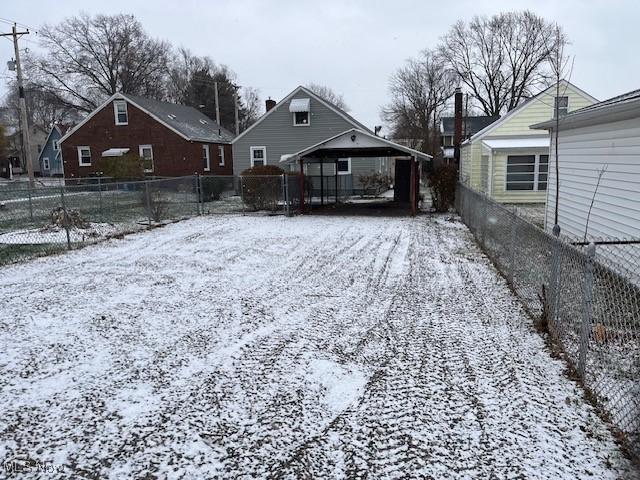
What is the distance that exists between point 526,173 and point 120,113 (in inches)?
930

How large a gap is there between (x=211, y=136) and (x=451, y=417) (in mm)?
31029

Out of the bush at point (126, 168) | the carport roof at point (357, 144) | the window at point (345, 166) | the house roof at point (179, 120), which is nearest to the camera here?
the carport roof at point (357, 144)

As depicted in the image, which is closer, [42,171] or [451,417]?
[451,417]

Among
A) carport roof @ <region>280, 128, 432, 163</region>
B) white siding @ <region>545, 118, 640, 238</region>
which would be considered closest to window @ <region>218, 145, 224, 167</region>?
carport roof @ <region>280, 128, 432, 163</region>

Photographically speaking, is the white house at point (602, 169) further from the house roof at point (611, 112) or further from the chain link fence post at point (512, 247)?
the chain link fence post at point (512, 247)

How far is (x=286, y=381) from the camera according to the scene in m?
4.06

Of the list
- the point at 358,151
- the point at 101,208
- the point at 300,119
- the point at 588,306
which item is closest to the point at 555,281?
the point at 588,306

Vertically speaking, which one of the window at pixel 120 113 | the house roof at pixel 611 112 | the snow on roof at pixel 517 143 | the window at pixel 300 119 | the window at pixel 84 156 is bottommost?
the house roof at pixel 611 112

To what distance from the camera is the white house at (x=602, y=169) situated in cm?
696

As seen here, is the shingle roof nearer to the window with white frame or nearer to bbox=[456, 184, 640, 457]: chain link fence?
the window with white frame

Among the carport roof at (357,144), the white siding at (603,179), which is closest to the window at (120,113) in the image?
the carport roof at (357,144)

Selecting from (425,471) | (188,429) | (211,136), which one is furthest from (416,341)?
(211,136)

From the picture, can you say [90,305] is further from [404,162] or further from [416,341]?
[404,162]

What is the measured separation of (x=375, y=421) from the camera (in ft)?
Answer: 11.3
